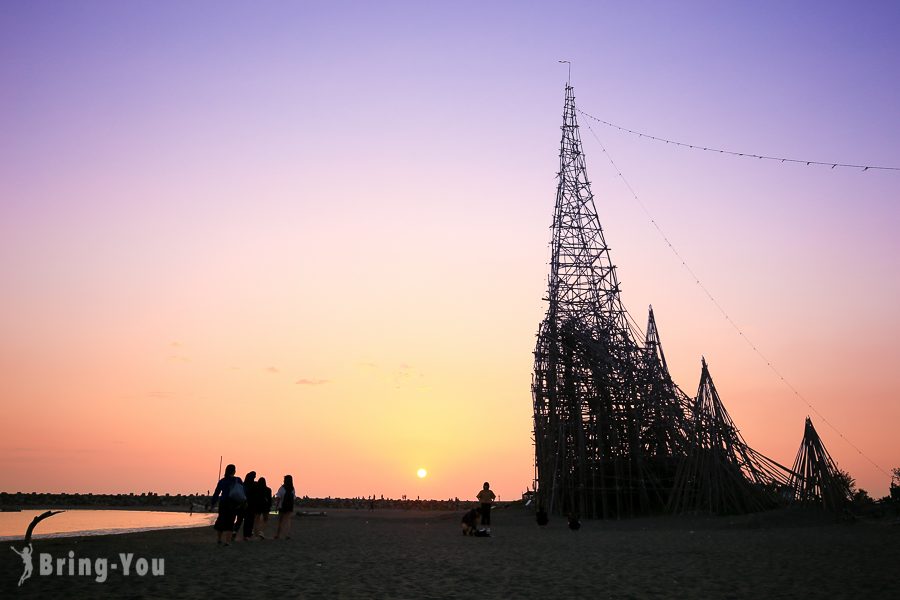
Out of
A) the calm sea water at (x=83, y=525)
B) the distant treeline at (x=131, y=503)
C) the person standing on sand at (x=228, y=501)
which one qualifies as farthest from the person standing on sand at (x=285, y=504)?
the distant treeline at (x=131, y=503)

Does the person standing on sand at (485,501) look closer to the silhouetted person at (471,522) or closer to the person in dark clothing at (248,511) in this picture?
the silhouetted person at (471,522)

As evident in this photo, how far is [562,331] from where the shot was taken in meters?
39.4

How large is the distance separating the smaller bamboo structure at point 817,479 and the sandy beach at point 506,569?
189 inches

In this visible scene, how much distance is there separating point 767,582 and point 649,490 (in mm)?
25196

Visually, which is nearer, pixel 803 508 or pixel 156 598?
pixel 156 598

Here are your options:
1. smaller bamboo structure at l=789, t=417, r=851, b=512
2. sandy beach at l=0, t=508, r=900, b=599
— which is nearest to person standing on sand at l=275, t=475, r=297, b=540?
sandy beach at l=0, t=508, r=900, b=599

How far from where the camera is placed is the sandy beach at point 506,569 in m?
11.1

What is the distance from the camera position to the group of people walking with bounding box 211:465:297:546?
18.5 meters

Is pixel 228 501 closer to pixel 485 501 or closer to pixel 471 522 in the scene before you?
pixel 471 522

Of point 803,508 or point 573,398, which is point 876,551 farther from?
point 573,398

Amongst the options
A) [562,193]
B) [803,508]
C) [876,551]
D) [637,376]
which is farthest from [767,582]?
[562,193]

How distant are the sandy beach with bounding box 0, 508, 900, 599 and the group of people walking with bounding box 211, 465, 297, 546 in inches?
22.5

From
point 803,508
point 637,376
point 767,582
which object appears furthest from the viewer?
point 637,376

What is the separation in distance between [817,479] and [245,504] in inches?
821
